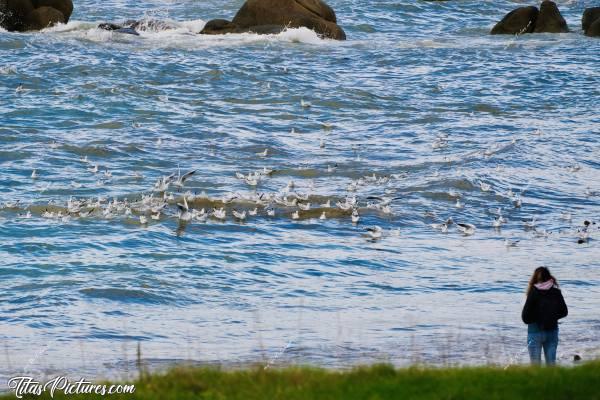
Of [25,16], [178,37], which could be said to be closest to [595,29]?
[178,37]

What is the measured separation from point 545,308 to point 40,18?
33855mm

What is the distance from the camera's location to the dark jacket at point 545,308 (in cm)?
1134

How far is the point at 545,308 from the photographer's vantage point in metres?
11.4

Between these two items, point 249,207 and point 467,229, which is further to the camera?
point 249,207

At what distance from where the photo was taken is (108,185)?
2212 cm

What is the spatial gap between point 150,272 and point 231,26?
27.2 m

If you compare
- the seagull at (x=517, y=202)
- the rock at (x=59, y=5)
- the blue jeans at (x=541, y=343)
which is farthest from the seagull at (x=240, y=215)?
the rock at (x=59, y=5)

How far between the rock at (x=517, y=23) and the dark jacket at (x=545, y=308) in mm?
33854

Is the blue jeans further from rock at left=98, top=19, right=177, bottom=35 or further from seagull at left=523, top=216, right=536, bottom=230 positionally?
rock at left=98, top=19, right=177, bottom=35

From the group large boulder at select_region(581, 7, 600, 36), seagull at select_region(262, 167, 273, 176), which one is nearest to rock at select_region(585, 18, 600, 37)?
large boulder at select_region(581, 7, 600, 36)

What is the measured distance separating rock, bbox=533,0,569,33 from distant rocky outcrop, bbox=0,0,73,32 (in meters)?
16.9

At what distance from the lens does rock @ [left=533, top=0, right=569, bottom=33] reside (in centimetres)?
4419

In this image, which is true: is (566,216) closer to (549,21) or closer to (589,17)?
(549,21)

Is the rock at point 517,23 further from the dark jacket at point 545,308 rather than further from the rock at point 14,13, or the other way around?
the dark jacket at point 545,308
